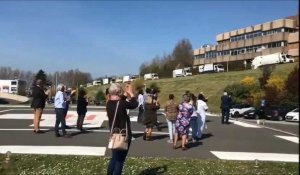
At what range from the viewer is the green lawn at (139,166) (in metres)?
8.52

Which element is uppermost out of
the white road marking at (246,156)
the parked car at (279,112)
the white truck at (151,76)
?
the white truck at (151,76)

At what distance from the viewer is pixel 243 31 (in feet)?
301

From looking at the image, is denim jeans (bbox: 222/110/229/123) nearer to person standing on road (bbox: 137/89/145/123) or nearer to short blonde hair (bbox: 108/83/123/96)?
person standing on road (bbox: 137/89/145/123)

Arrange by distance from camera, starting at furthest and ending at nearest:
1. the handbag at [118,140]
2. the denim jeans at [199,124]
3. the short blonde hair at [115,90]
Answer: the denim jeans at [199,124]
the short blonde hair at [115,90]
the handbag at [118,140]

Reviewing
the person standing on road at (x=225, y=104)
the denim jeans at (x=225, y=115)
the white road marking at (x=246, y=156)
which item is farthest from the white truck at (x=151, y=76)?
the white road marking at (x=246, y=156)

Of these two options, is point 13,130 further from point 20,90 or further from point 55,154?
point 20,90

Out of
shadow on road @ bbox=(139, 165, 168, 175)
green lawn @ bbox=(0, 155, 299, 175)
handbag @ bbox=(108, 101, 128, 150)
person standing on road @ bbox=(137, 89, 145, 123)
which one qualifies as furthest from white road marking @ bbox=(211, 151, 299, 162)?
person standing on road @ bbox=(137, 89, 145, 123)

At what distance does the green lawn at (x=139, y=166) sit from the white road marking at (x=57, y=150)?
91cm

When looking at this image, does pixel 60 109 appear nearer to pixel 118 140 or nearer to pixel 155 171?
pixel 155 171

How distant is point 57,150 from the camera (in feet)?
36.3

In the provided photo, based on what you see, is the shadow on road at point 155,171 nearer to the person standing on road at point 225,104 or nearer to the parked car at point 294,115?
the parked car at point 294,115

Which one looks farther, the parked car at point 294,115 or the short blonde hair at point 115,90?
the short blonde hair at point 115,90

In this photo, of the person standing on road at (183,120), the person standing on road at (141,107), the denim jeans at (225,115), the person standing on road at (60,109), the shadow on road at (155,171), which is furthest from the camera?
the denim jeans at (225,115)

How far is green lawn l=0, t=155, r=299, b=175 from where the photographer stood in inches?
336
